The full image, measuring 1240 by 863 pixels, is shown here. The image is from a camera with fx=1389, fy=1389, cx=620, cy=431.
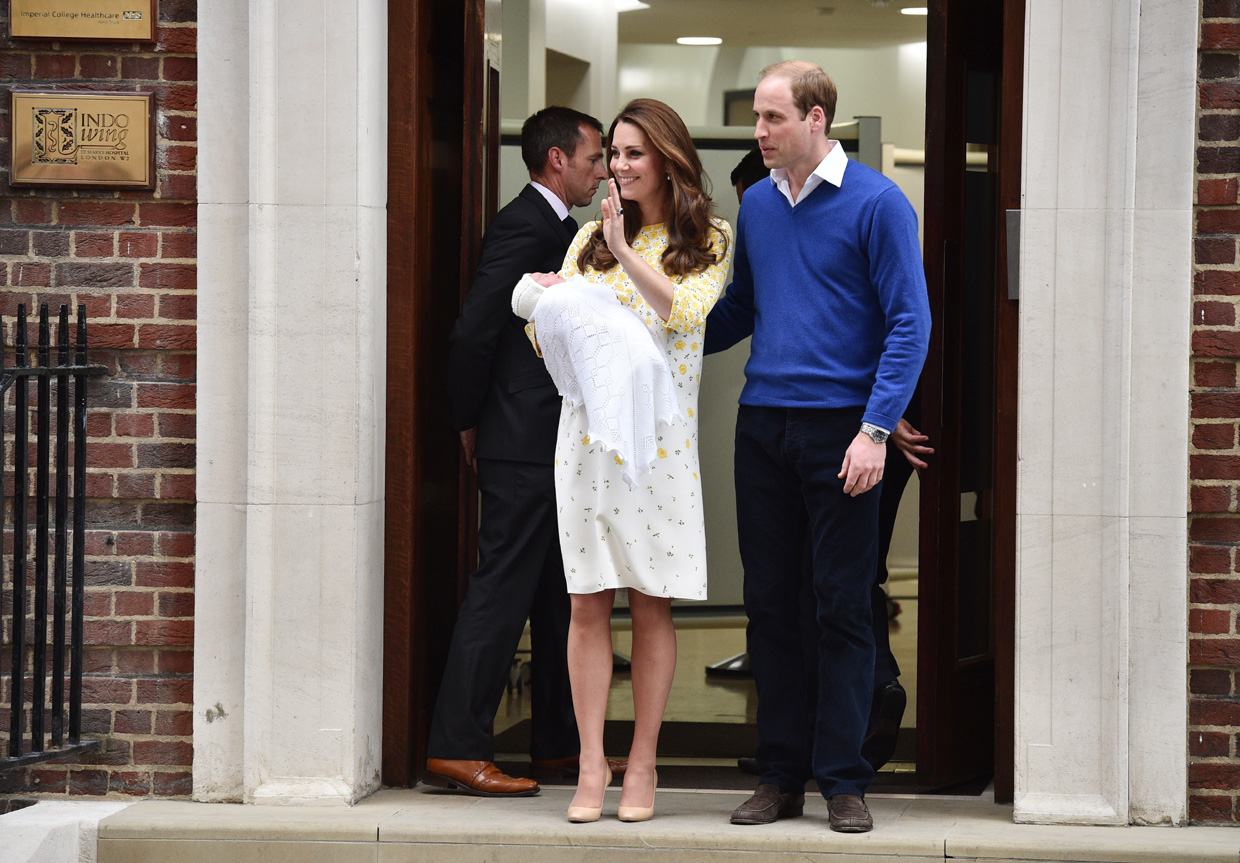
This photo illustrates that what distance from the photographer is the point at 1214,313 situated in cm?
350

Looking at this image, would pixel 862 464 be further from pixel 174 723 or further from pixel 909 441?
pixel 174 723

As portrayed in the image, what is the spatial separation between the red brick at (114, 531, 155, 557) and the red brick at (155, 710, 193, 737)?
1.45 feet

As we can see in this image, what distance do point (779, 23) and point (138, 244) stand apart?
709cm

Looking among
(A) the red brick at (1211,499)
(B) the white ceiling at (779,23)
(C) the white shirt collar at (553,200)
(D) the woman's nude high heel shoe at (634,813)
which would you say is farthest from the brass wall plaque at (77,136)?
(B) the white ceiling at (779,23)

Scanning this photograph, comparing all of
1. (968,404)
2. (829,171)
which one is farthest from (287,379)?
(968,404)

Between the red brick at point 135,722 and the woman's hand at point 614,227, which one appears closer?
the woman's hand at point 614,227

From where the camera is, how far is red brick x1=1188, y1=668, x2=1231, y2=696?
3.52 metres

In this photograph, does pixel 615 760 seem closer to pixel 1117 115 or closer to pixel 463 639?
pixel 463 639

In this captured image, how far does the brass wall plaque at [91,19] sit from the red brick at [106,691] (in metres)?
1.74

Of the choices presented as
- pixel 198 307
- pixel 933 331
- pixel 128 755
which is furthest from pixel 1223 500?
pixel 128 755

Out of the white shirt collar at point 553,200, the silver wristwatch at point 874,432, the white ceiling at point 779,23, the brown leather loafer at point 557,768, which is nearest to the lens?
the silver wristwatch at point 874,432

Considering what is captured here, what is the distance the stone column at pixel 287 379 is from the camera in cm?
367

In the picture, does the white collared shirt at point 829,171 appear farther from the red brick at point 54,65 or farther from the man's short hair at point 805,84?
the red brick at point 54,65

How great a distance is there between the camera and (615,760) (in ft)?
13.7
